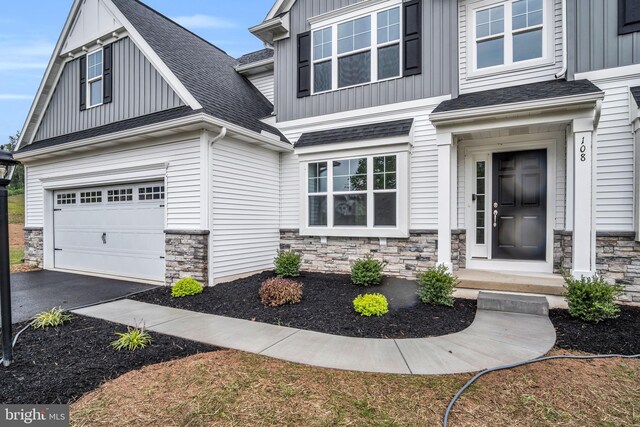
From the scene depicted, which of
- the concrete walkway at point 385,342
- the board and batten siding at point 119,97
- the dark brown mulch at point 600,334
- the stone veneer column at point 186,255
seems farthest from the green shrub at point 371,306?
the board and batten siding at point 119,97

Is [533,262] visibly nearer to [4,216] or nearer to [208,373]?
[208,373]

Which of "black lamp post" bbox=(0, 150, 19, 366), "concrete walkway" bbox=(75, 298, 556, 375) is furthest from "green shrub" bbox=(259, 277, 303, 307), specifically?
"black lamp post" bbox=(0, 150, 19, 366)

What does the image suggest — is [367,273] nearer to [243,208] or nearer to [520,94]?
[243,208]

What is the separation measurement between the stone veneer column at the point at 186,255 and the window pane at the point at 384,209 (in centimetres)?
336

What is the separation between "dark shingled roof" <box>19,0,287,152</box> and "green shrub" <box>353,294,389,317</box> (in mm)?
4258

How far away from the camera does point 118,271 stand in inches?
301

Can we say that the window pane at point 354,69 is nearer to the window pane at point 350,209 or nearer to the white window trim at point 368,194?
the white window trim at point 368,194

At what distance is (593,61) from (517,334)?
4818 millimetres

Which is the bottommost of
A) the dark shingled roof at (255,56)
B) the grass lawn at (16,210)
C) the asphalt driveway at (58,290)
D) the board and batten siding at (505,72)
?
the asphalt driveway at (58,290)

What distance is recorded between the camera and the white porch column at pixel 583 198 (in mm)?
4895

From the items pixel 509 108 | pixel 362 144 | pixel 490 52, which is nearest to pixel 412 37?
pixel 490 52

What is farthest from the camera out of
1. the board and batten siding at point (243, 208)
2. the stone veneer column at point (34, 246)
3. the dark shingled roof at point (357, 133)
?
the stone veneer column at point (34, 246)

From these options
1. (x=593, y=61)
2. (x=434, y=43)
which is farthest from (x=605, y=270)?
(x=434, y=43)

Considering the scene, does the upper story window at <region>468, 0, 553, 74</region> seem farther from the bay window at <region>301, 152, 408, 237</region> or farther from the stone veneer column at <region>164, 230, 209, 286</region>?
the stone veneer column at <region>164, 230, 209, 286</region>
